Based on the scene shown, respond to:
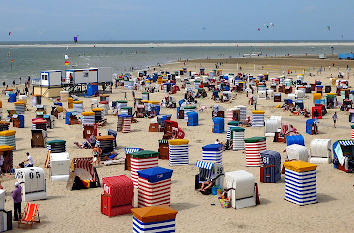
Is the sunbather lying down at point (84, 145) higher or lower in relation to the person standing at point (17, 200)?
higher

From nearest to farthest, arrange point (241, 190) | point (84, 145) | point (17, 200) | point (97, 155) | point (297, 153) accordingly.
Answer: point (17, 200), point (241, 190), point (297, 153), point (97, 155), point (84, 145)

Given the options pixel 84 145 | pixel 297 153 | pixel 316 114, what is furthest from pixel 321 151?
pixel 316 114

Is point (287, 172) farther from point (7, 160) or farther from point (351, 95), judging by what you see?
point (351, 95)

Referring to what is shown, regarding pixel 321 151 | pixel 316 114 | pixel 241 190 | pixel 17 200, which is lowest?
pixel 17 200

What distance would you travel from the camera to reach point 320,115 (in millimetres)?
32750

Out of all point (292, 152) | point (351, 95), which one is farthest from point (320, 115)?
point (292, 152)

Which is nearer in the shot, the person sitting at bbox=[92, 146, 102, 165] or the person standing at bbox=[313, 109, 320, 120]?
the person sitting at bbox=[92, 146, 102, 165]

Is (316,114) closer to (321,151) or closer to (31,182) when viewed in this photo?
(321,151)

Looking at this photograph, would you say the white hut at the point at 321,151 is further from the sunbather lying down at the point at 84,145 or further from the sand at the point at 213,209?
the sunbather lying down at the point at 84,145

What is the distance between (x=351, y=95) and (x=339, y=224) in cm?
2710

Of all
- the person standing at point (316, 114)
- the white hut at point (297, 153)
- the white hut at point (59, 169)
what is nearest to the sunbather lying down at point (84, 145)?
the white hut at point (59, 169)

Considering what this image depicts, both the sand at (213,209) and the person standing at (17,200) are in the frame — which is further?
the person standing at (17,200)

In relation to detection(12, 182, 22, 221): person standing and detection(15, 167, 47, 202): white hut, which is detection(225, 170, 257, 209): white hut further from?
detection(12, 182, 22, 221): person standing

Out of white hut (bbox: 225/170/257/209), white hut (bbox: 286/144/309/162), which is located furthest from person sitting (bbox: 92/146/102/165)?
white hut (bbox: 286/144/309/162)
